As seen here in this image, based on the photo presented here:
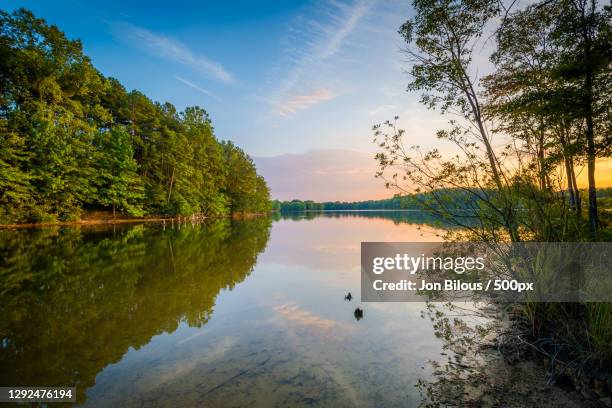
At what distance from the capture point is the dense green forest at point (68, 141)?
25.5 m

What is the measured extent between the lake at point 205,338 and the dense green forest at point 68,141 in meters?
20.7

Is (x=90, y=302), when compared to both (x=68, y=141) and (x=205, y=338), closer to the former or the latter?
(x=205, y=338)

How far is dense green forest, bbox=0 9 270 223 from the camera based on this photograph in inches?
1003

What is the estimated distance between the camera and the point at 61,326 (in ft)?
19.8

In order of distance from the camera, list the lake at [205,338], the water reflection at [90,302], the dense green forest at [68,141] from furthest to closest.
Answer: the dense green forest at [68,141]
the water reflection at [90,302]
the lake at [205,338]

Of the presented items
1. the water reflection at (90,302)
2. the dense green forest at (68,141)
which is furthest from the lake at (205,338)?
the dense green forest at (68,141)

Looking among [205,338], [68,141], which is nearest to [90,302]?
[205,338]

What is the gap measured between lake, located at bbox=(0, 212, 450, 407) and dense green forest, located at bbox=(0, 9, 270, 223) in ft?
67.9

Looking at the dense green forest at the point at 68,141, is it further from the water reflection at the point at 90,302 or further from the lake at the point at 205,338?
the lake at the point at 205,338

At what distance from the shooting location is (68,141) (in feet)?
95.8

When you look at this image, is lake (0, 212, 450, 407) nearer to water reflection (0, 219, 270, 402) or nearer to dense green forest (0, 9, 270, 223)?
water reflection (0, 219, 270, 402)

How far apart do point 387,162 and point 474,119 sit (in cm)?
218

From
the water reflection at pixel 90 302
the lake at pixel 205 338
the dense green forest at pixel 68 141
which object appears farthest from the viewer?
the dense green forest at pixel 68 141

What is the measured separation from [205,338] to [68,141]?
3456 centimetres
